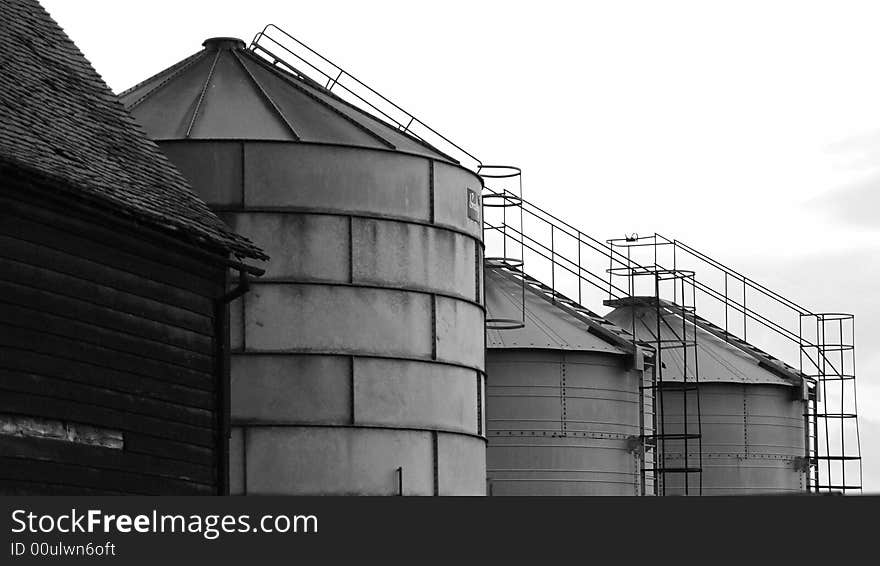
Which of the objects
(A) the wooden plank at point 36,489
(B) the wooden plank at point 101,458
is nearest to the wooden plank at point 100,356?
(B) the wooden plank at point 101,458

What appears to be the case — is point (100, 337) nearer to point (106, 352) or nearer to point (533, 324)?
point (106, 352)

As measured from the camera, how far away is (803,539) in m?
14.1

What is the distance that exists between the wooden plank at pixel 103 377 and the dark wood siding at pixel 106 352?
13 millimetres

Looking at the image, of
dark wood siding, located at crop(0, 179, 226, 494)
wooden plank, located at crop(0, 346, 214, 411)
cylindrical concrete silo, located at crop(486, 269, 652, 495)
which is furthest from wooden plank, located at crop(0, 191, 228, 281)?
cylindrical concrete silo, located at crop(486, 269, 652, 495)

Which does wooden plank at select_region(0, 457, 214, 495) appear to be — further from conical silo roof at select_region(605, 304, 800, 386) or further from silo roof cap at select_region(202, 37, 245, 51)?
conical silo roof at select_region(605, 304, 800, 386)

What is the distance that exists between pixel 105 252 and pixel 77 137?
5.77ft

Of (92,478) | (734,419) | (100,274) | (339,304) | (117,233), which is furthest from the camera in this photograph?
(734,419)

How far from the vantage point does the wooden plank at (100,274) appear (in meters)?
19.0

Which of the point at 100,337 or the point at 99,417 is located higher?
the point at 100,337

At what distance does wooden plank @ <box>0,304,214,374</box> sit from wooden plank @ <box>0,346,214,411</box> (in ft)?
0.93

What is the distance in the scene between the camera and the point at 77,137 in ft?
69.8

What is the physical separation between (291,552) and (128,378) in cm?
680

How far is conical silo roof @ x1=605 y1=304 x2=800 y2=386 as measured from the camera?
42178 mm

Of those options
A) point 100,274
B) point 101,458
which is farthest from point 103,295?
point 101,458
